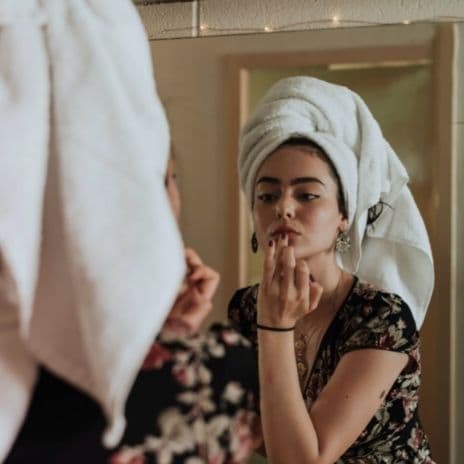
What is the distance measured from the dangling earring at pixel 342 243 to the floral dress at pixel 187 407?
0.60 ft

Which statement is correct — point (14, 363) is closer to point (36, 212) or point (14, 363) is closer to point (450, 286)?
point (36, 212)

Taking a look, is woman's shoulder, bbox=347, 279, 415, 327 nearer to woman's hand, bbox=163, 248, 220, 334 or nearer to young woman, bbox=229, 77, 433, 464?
young woman, bbox=229, 77, 433, 464

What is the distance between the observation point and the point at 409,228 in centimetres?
69

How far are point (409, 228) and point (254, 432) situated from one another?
285mm

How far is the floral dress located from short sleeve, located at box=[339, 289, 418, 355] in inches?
6.0

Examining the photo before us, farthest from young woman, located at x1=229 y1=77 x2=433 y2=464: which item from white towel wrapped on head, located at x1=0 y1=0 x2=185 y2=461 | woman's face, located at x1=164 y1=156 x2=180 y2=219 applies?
white towel wrapped on head, located at x1=0 y1=0 x2=185 y2=461

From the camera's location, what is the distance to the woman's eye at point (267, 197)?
0.67 metres

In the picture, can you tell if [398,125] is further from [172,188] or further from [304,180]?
[172,188]

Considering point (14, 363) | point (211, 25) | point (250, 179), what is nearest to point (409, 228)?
point (250, 179)

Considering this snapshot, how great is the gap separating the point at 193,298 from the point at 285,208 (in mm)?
152

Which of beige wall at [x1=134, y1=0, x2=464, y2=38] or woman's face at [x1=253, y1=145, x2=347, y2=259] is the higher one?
beige wall at [x1=134, y1=0, x2=464, y2=38]

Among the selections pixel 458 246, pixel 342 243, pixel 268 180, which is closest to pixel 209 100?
pixel 268 180

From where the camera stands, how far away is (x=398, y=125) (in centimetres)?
69

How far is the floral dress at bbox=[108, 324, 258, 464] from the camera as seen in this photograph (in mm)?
496
